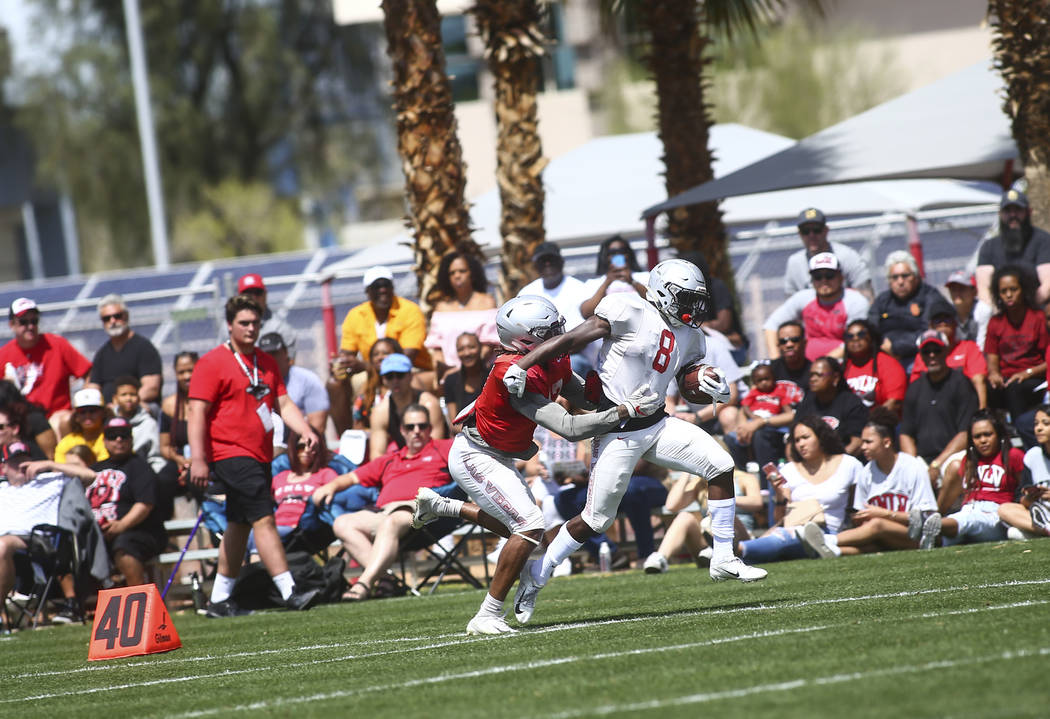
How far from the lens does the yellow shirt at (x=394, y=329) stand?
14.6 m

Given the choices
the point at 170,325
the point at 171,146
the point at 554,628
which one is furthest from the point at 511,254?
the point at 171,146

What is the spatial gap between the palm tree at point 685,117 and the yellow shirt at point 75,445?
7124 millimetres

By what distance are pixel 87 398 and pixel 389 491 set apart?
309 centimetres

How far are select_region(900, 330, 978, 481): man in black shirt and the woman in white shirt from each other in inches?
26.7

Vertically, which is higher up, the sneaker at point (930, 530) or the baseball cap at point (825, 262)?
the baseball cap at point (825, 262)

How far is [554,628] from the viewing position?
873 centimetres

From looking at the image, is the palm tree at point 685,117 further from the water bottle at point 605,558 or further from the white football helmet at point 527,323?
the white football helmet at point 527,323

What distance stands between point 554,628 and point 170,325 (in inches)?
508

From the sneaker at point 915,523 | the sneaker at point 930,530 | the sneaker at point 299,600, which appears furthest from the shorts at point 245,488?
the sneaker at point 930,530

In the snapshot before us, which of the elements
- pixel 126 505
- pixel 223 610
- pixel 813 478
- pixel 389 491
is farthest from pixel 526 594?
pixel 126 505

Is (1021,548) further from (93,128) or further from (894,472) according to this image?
(93,128)

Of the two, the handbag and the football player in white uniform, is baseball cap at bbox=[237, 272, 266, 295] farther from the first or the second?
the football player in white uniform

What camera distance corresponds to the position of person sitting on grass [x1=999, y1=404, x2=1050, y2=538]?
11695 mm

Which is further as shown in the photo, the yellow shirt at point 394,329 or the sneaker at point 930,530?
the yellow shirt at point 394,329
